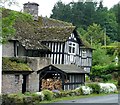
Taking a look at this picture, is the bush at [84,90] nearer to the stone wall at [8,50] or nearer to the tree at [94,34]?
the stone wall at [8,50]

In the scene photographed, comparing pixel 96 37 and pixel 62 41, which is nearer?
pixel 62 41

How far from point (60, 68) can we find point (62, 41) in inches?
136

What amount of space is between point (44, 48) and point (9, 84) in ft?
24.5

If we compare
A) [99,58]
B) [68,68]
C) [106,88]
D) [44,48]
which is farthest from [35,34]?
[99,58]

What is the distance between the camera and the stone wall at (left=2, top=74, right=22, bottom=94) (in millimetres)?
33094

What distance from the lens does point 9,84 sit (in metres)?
33.7

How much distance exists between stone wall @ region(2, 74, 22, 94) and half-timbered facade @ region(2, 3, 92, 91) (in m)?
2.54

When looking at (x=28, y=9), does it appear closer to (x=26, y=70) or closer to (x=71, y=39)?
(x=71, y=39)

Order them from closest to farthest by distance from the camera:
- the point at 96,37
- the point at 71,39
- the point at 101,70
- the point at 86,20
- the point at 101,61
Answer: the point at 71,39, the point at 101,70, the point at 101,61, the point at 96,37, the point at 86,20

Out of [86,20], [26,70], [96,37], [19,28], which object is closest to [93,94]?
[26,70]

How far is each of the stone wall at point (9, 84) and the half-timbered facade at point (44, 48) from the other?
254 centimetres

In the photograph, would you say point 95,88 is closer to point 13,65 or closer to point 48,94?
point 13,65

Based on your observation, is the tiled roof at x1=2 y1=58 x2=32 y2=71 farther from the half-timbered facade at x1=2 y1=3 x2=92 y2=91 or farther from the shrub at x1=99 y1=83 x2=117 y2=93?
the shrub at x1=99 y1=83 x2=117 y2=93

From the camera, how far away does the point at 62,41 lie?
40.8m
